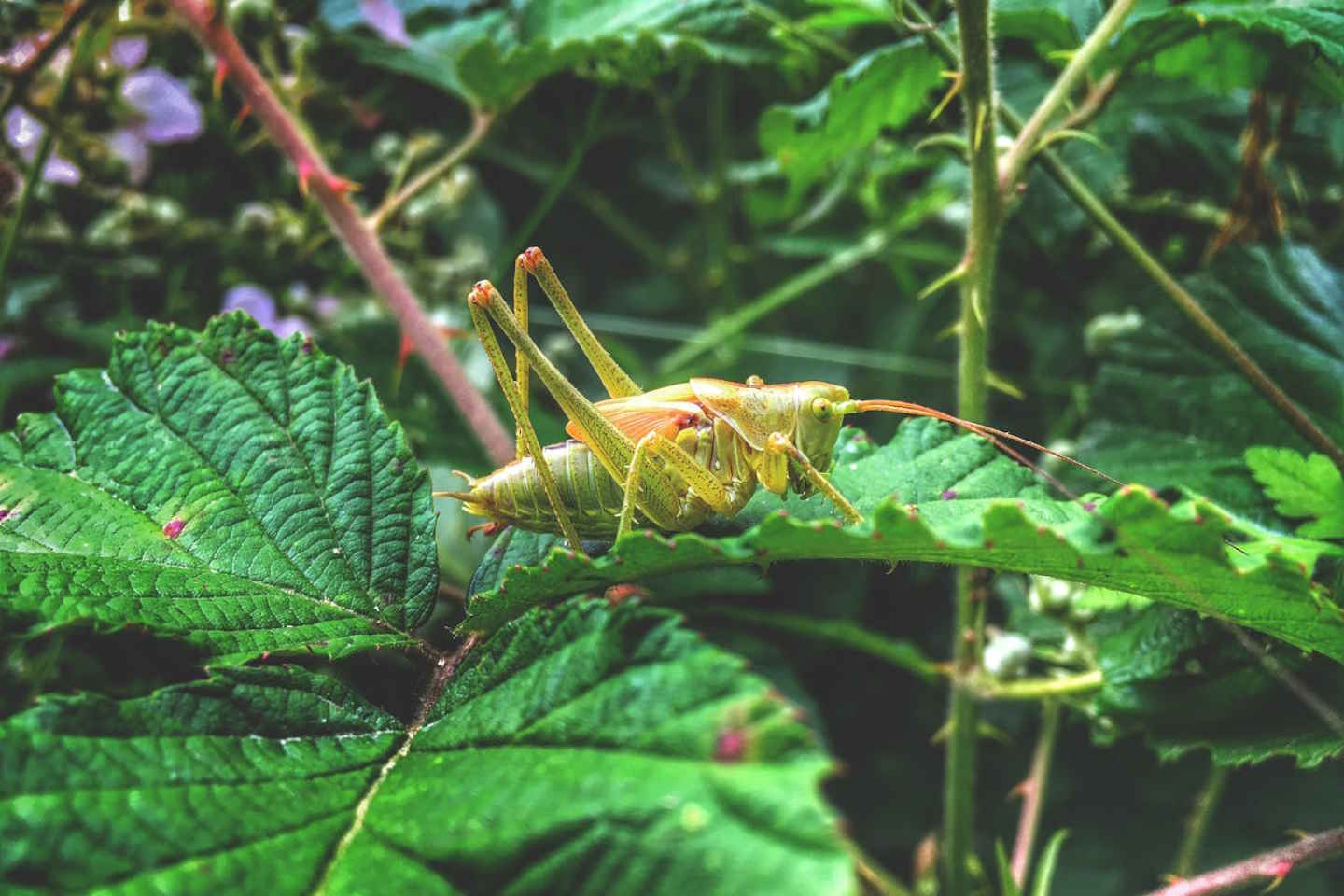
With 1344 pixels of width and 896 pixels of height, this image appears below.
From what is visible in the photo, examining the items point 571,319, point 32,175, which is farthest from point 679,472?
point 32,175

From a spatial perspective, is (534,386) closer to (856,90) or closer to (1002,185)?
(856,90)

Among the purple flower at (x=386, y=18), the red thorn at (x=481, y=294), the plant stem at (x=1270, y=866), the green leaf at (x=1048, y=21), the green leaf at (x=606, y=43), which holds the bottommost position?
the plant stem at (x=1270, y=866)

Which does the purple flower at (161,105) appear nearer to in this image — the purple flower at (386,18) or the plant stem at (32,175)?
the plant stem at (32,175)

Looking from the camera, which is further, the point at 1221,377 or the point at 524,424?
the point at 1221,377

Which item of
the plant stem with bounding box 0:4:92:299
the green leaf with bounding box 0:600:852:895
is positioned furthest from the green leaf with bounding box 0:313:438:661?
the plant stem with bounding box 0:4:92:299

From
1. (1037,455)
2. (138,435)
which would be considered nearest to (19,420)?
(138,435)

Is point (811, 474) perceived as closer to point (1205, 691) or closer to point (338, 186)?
point (1205, 691)

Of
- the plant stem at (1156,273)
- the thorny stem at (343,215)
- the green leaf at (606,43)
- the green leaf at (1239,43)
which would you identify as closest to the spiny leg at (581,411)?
the thorny stem at (343,215)

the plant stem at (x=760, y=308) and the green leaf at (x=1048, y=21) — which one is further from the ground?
the green leaf at (x=1048, y=21)
